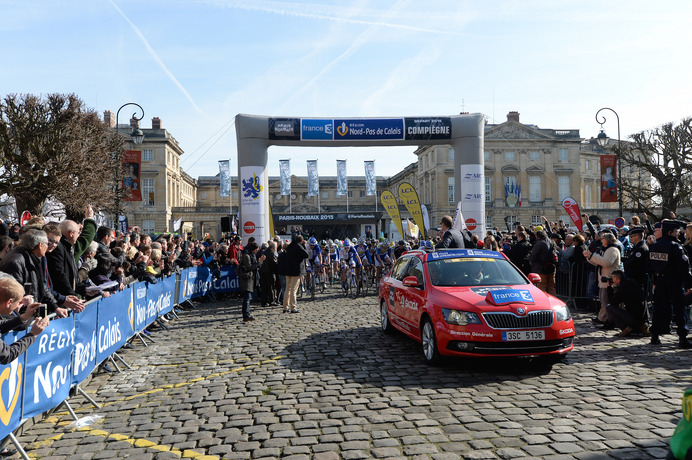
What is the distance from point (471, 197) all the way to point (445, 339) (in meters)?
13.8

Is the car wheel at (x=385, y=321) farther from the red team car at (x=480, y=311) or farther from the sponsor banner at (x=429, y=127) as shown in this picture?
the sponsor banner at (x=429, y=127)

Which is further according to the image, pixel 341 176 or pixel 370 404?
pixel 341 176

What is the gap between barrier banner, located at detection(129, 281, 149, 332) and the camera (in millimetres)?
8794

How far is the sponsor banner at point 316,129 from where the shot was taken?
19719mm

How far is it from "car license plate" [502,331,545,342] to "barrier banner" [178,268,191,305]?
30.3 ft

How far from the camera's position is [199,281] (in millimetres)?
15891

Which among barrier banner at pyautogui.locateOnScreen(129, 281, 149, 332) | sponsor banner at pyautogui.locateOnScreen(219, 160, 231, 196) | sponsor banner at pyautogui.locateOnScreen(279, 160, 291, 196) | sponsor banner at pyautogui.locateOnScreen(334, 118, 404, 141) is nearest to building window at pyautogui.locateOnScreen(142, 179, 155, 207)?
sponsor banner at pyautogui.locateOnScreen(219, 160, 231, 196)

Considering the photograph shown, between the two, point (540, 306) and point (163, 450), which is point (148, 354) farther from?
point (540, 306)

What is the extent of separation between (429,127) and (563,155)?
2562 inches

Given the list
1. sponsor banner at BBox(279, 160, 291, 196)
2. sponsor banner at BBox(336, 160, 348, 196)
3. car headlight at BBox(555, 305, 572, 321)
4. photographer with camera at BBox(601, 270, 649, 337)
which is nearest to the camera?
car headlight at BBox(555, 305, 572, 321)

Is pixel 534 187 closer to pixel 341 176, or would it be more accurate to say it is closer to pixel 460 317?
pixel 341 176

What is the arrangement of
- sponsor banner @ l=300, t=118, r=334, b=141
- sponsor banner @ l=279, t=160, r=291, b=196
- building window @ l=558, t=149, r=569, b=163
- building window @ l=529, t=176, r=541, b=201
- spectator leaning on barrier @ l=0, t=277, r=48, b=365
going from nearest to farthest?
1. spectator leaning on barrier @ l=0, t=277, r=48, b=365
2. sponsor banner @ l=300, t=118, r=334, b=141
3. sponsor banner @ l=279, t=160, r=291, b=196
4. building window @ l=558, t=149, r=569, b=163
5. building window @ l=529, t=176, r=541, b=201

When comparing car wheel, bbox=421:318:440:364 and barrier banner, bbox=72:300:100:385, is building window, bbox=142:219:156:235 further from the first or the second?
car wheel, bbox=421:318:440:364

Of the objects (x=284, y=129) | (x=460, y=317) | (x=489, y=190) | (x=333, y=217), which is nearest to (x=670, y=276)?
(x=460, y=317)
